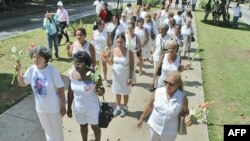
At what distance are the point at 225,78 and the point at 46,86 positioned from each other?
8.40m

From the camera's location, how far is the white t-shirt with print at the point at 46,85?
564cm

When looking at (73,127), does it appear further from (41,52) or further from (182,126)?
(182,126)

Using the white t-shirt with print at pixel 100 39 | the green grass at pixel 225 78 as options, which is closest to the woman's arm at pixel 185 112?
the green grass at pixel 225 78

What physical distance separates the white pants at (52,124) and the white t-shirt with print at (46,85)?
0.11m

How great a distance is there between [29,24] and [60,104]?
19.4 meters

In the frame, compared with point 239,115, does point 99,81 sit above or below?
above

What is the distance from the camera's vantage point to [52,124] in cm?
598

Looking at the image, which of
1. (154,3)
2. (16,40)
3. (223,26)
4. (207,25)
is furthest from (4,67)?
(154,3)

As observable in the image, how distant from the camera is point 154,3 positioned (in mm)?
39656

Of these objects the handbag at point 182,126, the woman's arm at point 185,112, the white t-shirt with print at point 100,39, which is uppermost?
the white t-shirt with print at point 100,39

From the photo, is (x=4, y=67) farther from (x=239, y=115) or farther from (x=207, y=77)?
(x=239, y=115)

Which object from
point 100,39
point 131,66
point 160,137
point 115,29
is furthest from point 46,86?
point 115,29

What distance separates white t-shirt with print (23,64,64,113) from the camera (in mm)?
5641

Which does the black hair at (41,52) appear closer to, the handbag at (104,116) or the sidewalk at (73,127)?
the handbag at (104,116)
